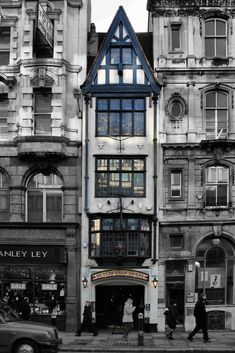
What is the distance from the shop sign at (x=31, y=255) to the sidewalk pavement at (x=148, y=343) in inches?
147

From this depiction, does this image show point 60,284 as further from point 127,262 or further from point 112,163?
point 112,163

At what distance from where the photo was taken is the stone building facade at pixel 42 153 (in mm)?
35031

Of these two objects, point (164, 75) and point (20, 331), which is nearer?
point (20, 331)

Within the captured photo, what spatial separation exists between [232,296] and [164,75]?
11774mm

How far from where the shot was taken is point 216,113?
3634 centimetres

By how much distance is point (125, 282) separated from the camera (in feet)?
115

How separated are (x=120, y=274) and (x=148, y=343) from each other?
5.49 metres

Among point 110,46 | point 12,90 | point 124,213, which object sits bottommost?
point 124,213

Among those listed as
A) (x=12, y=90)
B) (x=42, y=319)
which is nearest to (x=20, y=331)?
(x=42, y=319)

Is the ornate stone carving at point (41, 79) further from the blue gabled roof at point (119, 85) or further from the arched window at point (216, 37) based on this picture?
the arched window at point (216, 37)

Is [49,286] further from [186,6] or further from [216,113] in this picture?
[186,6]

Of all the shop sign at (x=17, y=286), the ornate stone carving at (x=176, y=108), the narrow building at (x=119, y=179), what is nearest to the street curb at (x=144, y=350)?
the narrow building at (x=119, y=179)

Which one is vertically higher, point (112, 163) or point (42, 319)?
point (112, 163)

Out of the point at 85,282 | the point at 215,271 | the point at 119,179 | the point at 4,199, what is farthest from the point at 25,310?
the point at 215,271
